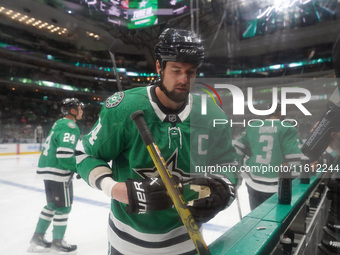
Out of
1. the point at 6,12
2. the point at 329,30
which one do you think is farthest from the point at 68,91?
the point at 329,30

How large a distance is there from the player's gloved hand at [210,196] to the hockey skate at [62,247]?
5.24ft

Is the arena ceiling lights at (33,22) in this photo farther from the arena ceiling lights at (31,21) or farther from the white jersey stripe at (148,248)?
the white jersey stripe at (148,248)

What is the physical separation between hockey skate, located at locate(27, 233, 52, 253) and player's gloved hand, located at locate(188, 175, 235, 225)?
1731mm

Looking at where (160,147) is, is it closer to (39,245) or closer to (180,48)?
(180,48)

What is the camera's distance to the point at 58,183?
1.94 meters

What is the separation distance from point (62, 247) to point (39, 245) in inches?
7.0

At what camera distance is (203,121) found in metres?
0.73

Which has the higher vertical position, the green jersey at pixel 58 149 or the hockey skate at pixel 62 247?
the green jersey at pixel 58 149

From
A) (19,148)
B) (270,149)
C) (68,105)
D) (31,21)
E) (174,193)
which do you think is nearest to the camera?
(174,193)

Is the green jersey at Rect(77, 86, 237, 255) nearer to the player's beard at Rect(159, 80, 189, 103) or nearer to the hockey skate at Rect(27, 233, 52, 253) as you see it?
the player's beard at Rect(159, 80, 189, 103)

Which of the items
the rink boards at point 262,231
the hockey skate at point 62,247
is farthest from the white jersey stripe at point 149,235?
the hockey skate at point 62,247

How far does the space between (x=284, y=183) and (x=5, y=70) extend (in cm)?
1418

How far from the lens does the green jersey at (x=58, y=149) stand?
1.88 meters

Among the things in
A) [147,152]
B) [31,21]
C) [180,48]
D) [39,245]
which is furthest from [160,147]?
[31,21]
